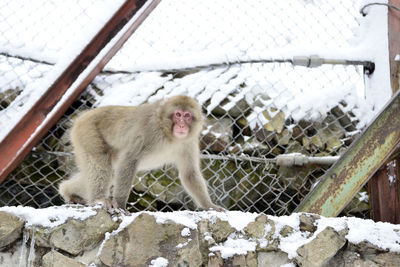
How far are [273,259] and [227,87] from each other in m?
1.77

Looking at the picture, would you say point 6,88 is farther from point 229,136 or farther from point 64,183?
point 229,136

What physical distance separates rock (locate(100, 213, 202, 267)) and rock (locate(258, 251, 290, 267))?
0.27 metres

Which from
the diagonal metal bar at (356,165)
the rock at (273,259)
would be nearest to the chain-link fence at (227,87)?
the diagonal metal bar at (356,165)

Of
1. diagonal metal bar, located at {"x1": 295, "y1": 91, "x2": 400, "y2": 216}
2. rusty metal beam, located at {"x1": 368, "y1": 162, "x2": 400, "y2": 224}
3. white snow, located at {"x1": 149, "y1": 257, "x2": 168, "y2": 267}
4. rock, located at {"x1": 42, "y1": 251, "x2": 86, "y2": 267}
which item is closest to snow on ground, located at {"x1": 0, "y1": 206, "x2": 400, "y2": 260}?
white snow, located at {"x1": 149, "y1": 257, "x2": 168, "y2": 267}

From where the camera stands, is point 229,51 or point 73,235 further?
point 229,51

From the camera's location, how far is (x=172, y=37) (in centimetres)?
383

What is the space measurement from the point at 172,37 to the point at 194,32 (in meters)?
0.16

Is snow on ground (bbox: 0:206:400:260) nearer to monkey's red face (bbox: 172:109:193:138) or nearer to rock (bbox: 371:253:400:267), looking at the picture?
rock (bbox: 371:253:400:267)

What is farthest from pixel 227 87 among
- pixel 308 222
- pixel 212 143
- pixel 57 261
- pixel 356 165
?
pixel 57 261

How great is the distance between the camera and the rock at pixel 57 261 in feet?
7.02

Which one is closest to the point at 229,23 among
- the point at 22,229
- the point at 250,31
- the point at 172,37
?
the point at 250,31

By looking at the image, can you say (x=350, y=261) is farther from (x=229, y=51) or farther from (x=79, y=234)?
(x=229, y=51)

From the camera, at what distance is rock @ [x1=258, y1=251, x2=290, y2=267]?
2268 mm

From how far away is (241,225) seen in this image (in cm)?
233
